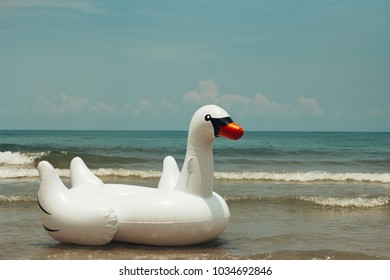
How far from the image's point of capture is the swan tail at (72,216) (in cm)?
650

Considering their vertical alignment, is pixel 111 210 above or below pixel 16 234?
above

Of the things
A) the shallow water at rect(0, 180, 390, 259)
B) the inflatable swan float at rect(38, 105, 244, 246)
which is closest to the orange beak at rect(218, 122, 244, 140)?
the inflatable swan float at rect(38, 105, 244, 246)

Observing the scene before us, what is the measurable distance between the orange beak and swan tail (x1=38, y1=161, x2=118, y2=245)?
4.94 feet

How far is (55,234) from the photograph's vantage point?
6719 mm

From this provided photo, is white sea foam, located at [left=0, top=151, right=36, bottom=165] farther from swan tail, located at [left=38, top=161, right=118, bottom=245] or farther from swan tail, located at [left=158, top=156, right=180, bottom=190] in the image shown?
swan tail, located at [left=38, top=161, right=118, bottom=245]

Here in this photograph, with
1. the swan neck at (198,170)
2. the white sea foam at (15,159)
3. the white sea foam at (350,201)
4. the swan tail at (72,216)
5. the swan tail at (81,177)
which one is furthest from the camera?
the white sea foam at (15,159)

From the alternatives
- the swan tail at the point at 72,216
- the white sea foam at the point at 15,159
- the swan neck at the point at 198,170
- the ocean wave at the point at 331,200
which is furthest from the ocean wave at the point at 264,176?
the swan tail at the point at 72,216

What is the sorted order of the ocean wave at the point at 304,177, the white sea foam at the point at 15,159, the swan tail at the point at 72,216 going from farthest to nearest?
1. the white sea foam at the point at 15,159
2. the ocean wave at the point at 304,177
3. the swan tail at the point at 72,216

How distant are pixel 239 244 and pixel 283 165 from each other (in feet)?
42.9

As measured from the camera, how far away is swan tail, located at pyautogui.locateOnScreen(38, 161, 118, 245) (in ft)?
21.3

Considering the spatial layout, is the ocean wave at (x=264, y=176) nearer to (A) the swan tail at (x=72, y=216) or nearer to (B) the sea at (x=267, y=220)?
(B) the sea at (x=267, y=220)

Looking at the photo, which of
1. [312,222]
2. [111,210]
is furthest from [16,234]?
[312,222]

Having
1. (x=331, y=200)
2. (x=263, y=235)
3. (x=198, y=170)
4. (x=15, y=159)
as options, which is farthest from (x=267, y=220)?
(x=15, y=159)
